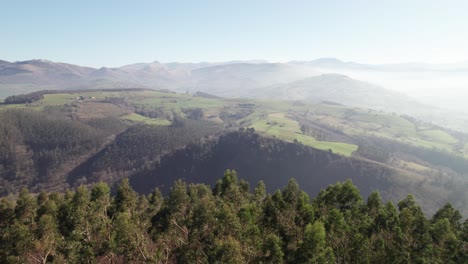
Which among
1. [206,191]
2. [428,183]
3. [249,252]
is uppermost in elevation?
[249,252]

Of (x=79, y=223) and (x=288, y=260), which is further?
(x=79, y=223)

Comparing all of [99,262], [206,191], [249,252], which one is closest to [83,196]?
[99,262]

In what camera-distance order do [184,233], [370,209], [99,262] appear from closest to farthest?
[99,262], [184,233], [370,209]

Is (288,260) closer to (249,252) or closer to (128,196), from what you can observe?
(249,252)

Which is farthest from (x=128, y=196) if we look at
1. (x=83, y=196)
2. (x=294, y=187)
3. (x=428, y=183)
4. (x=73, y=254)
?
(x=428, y=183)

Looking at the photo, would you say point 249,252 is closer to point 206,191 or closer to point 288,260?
point 288,260

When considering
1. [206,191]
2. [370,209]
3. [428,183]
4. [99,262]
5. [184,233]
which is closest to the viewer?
[99,262]

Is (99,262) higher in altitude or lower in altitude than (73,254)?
lower
